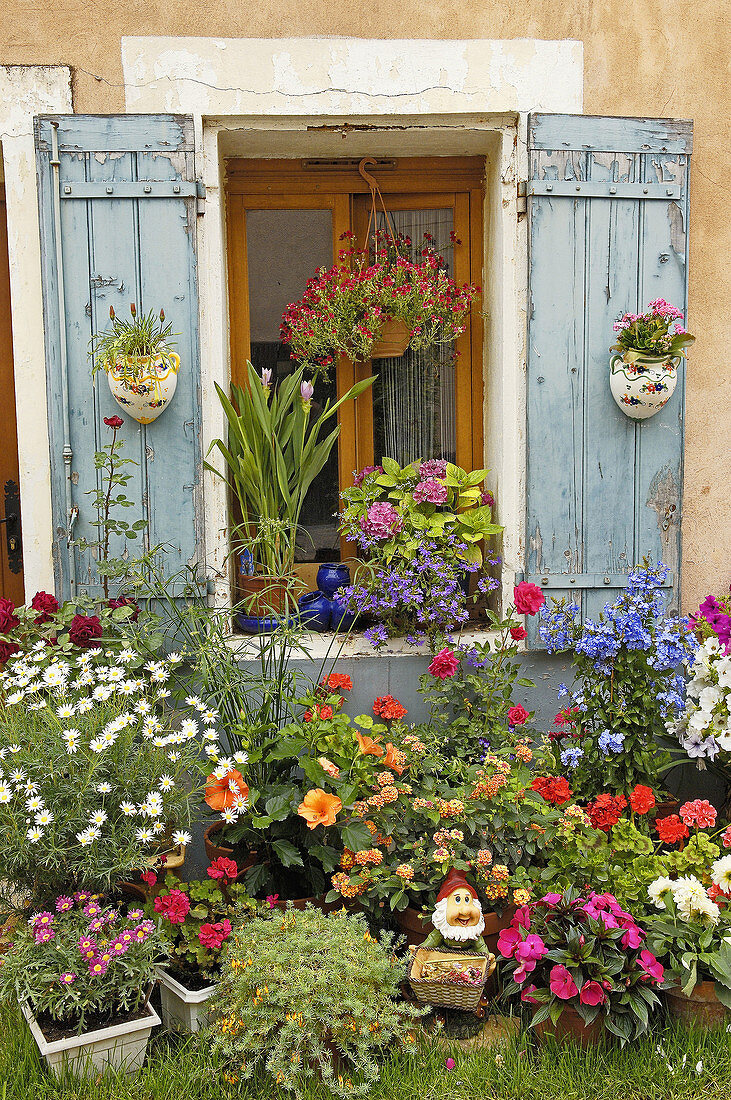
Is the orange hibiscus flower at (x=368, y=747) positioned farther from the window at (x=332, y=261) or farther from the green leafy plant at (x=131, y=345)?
the green leafy plant at (x=131, y=345)

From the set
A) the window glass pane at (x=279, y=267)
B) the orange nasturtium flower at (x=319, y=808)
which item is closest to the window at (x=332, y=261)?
the window glass pane at (x=279, y=267)

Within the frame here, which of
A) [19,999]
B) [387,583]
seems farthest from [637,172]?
[19,999]

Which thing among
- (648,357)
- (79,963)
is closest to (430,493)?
(648,357)

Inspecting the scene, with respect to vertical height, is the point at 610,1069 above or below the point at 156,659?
below

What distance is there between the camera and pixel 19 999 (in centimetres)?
220

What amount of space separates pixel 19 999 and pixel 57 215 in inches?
98.5

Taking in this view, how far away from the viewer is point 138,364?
300 centimetres

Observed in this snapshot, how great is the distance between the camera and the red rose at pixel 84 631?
2.83m

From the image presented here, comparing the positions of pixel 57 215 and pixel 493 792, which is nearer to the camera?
pixel 493 792

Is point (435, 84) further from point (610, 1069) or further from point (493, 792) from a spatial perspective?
point (610, 1069)

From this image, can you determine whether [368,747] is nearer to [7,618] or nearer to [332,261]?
[7,618]

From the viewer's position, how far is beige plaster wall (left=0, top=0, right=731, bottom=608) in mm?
3145

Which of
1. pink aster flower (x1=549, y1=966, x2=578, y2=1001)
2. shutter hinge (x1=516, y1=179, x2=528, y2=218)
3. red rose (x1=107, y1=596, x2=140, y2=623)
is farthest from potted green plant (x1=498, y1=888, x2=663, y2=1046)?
shutter hinge (x1=516, y1=179, x2=528, y2=218)

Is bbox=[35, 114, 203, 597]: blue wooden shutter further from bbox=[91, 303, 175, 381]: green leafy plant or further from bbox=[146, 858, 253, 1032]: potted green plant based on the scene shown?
bbox=[146, 858, 253, 1032]: potted green plant
